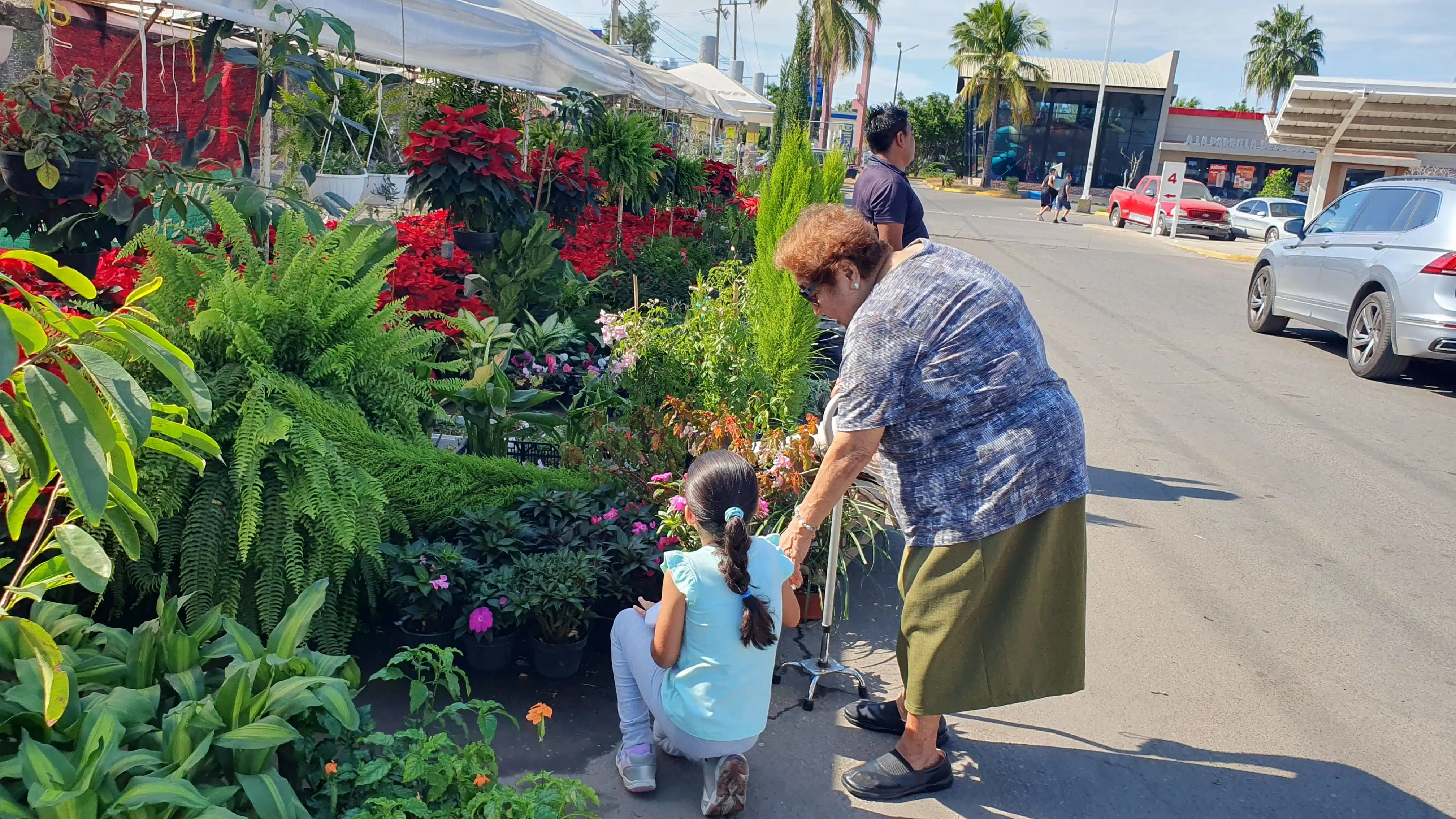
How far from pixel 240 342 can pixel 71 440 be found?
1.62 m

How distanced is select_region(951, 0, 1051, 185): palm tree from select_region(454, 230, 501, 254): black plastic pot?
150ft

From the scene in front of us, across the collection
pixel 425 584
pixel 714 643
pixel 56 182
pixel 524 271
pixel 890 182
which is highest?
pixel 890 182

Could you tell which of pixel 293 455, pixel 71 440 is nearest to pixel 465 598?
pixel 293 455

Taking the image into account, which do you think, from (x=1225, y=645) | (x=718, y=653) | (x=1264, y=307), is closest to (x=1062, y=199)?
(x=1264, y=307)

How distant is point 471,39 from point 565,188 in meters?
1.35

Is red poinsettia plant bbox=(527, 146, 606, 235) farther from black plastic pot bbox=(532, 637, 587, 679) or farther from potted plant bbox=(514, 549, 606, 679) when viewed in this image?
black plastic pot bbox=(532, 637, 587, 679)

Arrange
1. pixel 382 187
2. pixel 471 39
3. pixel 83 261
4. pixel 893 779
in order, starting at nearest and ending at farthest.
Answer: pixel 893 779 → pixel 83 261 → pixel 471 39 → pixel 382 187

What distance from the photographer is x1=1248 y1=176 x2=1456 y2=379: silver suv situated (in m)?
8.30

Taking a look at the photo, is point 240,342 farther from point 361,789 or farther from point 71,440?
point 71,440

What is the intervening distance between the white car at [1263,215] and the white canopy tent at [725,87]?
14.0 metres

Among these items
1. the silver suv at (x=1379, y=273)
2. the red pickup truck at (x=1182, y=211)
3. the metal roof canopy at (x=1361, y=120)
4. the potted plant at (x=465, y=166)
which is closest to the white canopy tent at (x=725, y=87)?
the red pickup truck at (x=1182, y=211)

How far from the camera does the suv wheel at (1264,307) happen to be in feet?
36.9

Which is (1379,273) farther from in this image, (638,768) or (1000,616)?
(638,768)

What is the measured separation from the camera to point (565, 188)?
24.5 feet
